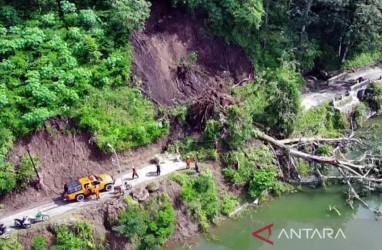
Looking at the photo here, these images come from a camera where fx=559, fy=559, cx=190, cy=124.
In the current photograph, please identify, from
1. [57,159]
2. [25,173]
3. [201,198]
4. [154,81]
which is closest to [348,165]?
[201,198]

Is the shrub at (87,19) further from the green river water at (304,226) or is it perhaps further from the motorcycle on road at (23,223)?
the green river water at (304,226)

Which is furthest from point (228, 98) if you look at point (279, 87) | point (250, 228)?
point (250, 228)

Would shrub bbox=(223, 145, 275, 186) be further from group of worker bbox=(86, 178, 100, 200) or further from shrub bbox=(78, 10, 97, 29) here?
shrub bbox=(78, 10, 97, 29)

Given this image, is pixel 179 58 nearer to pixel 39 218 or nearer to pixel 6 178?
pixel 6 178

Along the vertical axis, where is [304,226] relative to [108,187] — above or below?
below

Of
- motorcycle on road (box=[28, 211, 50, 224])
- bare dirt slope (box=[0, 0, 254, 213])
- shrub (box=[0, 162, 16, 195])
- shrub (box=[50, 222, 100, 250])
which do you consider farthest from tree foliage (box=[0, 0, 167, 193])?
shrub (box=[50, 222, 100, 250])

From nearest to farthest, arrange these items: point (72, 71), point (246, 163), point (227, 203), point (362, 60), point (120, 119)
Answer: point (227, 203), point (72, 71), point (120, 119), point (246, 163), point (362, 60)
